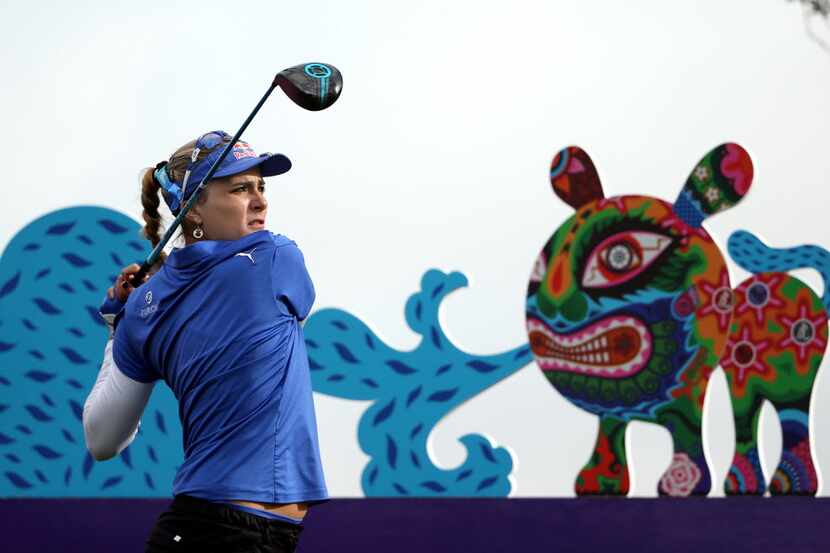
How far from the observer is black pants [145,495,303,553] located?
1.42m

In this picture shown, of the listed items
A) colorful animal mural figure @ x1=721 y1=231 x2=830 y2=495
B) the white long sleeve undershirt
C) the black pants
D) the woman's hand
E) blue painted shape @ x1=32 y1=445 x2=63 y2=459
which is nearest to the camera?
the black pants

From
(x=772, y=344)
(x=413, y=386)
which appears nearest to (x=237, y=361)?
(x=413, y=386)

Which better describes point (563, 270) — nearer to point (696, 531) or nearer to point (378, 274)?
point (378, 274)

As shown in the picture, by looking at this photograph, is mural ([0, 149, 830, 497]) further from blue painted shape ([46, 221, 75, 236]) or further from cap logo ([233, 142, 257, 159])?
cap logo ([233, 142, 257, 159])

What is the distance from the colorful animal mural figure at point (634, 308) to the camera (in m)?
3.27

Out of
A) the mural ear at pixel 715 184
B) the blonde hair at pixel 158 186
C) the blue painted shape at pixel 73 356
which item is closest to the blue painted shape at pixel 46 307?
the blue painted shape at pixel 73 356

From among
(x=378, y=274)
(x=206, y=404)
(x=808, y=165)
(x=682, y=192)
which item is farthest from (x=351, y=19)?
(x=206, y=404)

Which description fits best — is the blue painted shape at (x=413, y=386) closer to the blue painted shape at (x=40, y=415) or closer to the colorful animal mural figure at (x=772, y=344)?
the colorful animal mural figure at (x=772, y=344)

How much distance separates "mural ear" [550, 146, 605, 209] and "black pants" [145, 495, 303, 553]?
2.02 m

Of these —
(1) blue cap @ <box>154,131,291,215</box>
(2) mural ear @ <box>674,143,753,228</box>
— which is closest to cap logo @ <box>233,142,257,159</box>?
(1) blue cap @ <box>154,131,291,215</box>

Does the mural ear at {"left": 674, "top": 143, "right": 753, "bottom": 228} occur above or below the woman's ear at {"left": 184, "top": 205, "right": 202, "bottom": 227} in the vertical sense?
above

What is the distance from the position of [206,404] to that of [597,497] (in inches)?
77.9

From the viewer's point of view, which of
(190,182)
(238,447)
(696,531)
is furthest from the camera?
(696,531)

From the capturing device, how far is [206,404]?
1472 millimetres
